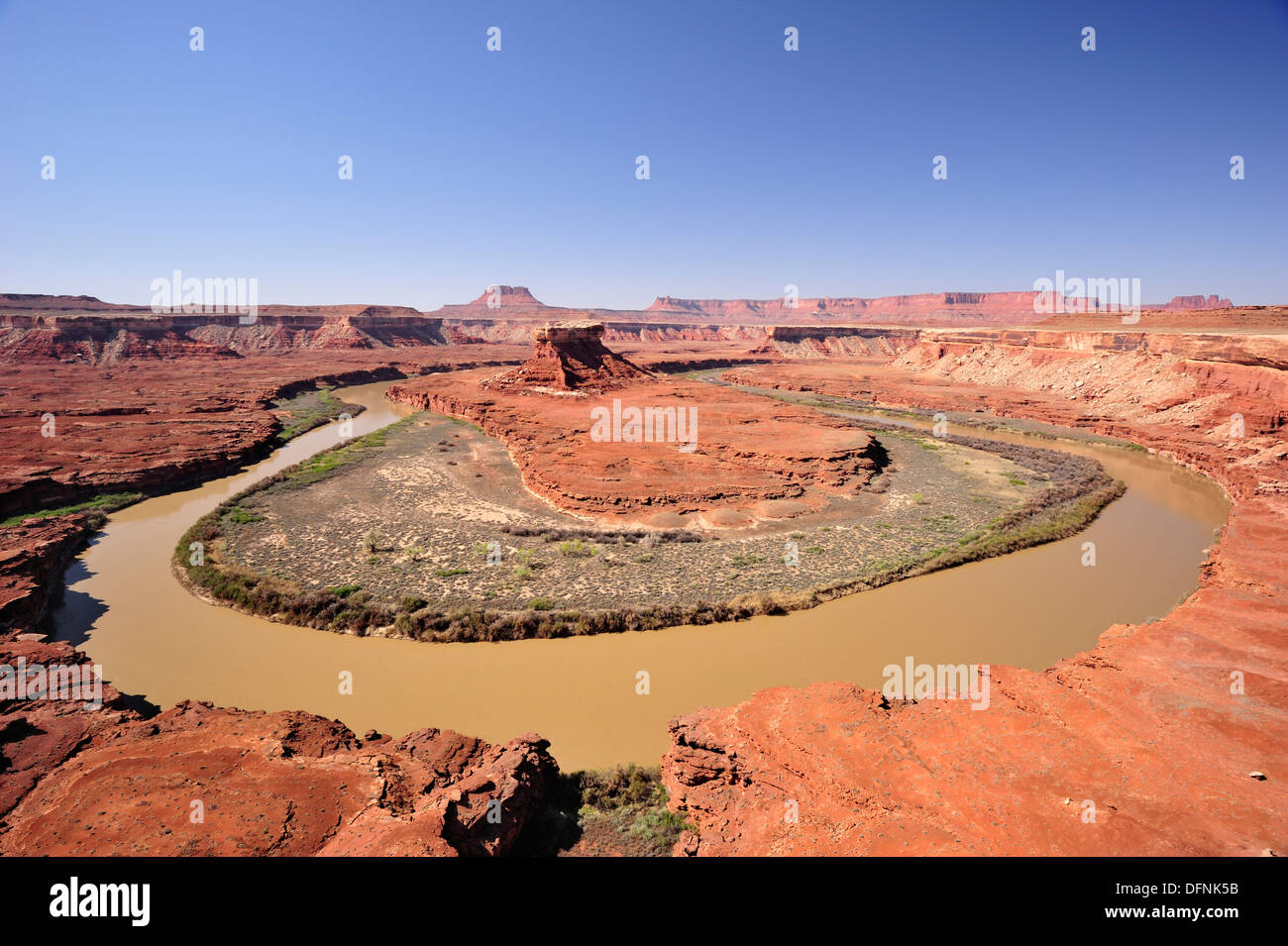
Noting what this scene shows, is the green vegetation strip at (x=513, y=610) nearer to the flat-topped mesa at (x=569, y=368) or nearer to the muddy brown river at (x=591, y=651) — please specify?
the muddy brown river at (x=591, y=651)

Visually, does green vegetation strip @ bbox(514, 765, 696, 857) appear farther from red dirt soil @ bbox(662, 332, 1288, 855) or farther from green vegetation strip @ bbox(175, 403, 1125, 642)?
green vegetation strip @ bbox(175, 403, 1125, 642)

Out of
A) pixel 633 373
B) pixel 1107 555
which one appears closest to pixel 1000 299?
pixel 633 373

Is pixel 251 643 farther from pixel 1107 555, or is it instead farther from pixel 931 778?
pixel 1107 555

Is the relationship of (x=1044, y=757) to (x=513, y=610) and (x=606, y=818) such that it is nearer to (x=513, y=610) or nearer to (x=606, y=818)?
(x=606, y=818)

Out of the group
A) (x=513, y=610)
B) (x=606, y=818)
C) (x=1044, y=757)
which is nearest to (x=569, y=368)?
(x=513, y=610)

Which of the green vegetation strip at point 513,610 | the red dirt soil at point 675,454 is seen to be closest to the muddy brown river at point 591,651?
the green vegetation strip at point 513,610
